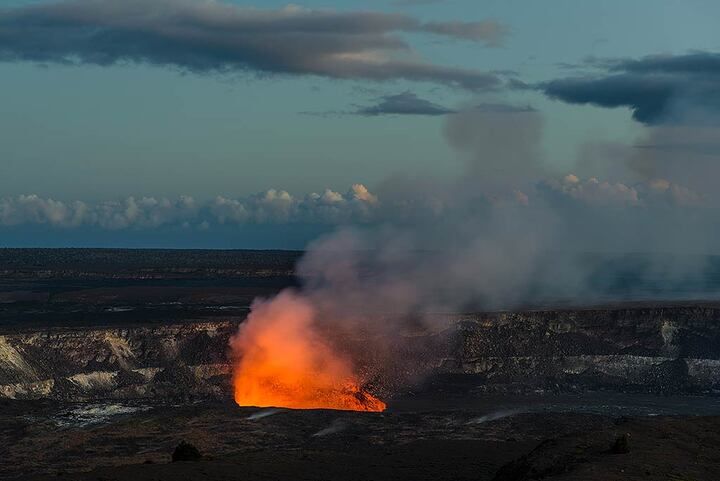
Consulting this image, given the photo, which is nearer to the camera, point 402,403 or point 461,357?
point 402,403

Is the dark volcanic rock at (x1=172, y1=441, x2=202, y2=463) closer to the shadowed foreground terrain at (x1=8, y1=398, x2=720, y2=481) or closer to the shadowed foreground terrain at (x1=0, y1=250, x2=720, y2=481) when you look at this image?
the shadowed foreground terrain at (x1=8, y1=398, x2=720, y2=481)

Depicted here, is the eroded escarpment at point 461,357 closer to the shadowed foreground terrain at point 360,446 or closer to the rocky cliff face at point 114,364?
the rocky cliff face at point 114,364

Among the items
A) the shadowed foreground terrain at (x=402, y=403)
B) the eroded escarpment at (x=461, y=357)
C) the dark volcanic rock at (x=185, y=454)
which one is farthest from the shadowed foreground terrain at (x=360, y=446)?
the eroded escarpment at (x=461, y=357)

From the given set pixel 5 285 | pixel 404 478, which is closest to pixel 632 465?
pixel 404 478

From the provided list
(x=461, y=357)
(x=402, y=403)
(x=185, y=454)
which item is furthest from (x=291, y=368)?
(x=185, y=454)

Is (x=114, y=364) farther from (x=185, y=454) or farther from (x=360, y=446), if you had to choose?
(x=185, y=454)

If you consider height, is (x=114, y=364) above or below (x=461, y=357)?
above

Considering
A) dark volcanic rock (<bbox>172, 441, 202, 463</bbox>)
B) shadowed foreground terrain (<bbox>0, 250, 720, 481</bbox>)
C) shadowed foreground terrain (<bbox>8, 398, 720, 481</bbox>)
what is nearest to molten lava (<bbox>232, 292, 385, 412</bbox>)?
shadowed foreground terrain (<bbox>0, 250, 720, 481</bbox>)
